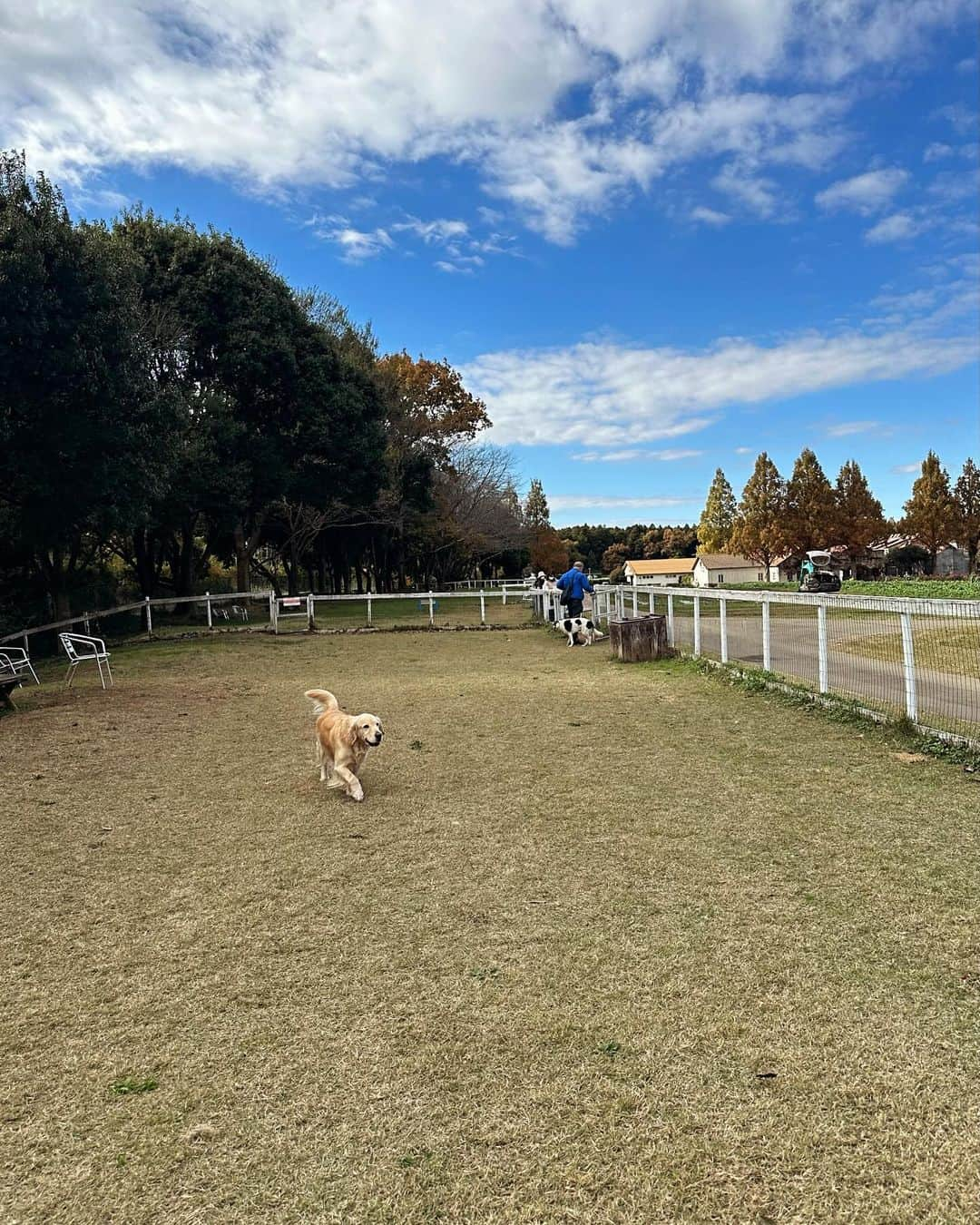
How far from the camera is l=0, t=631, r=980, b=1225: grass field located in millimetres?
2162

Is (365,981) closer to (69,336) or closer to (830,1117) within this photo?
(830,1117)

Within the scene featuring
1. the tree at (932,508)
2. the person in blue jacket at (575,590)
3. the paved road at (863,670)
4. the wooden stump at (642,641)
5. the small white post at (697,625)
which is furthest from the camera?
the tree at (932,508)

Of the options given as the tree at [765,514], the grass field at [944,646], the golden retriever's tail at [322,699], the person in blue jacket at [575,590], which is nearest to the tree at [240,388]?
the person in blue jacket at [575,590]

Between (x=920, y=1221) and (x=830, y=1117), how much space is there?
38 centimetres

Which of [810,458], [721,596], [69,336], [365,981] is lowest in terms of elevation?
[365,981]

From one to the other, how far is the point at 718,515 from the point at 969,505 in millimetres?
28027

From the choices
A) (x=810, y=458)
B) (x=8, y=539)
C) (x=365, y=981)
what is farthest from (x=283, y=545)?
(x=810, y=458)

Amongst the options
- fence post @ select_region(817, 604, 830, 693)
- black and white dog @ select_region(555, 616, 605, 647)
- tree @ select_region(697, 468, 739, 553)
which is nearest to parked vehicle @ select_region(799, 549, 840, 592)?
black and white dog @ select_region(555, 616, 605, 647)

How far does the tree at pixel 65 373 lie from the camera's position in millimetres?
12609

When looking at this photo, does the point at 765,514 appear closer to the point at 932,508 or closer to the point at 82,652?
the point at 932,508

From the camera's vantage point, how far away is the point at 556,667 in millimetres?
13242

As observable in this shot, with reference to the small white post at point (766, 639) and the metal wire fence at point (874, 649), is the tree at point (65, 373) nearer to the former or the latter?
the metal wire fence at point (874, 649)

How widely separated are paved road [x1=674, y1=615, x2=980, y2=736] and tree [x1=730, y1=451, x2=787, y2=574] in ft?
178

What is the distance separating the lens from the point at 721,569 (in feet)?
281
